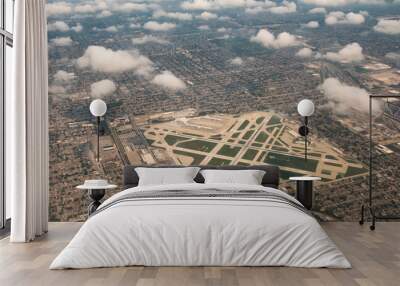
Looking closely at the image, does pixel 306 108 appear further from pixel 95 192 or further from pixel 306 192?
pixel 95 192

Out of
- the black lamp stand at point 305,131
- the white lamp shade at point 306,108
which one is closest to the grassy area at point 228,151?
the black lamp stand at point 305,131

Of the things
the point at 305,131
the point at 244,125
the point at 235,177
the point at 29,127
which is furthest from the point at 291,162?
the point at 29,127

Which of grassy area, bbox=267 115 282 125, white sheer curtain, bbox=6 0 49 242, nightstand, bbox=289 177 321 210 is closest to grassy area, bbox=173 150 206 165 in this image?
grassy area, bbox=267 115 282 125

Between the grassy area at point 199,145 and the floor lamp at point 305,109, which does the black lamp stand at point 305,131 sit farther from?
the grassy area at point 199,145

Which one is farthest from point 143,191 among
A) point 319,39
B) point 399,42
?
point 399,42

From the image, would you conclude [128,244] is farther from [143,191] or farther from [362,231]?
[362,231]
